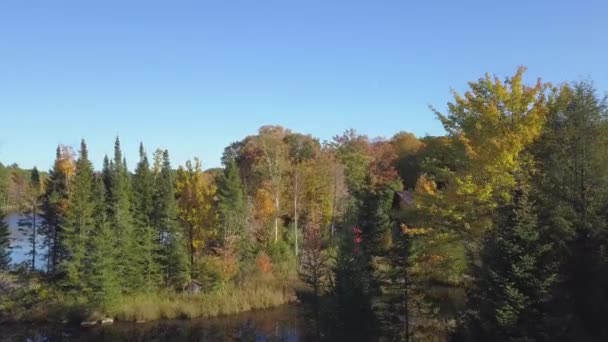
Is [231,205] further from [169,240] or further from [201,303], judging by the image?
[201,303]

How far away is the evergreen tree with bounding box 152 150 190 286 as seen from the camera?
40812mm

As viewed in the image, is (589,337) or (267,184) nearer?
(589,337)

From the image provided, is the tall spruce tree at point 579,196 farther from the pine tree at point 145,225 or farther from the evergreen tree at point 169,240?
the pine tree at point 145,225

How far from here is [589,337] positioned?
1623cm

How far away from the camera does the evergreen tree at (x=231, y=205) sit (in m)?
42.8

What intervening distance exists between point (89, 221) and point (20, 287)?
7315 millimetres

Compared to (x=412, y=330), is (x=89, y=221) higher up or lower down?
higher up

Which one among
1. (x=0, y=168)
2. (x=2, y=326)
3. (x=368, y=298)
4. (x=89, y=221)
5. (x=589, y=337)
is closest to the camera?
(x=589, y=337)

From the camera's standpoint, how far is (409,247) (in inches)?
821

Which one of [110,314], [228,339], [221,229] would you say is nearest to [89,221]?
[110,314]

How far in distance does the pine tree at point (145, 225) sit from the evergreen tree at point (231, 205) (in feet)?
18.2

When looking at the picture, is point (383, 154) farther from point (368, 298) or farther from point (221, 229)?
point (368, 298)

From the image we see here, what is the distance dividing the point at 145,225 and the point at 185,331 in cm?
1234

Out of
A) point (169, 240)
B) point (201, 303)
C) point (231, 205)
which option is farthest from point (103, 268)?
point (231, 205)
